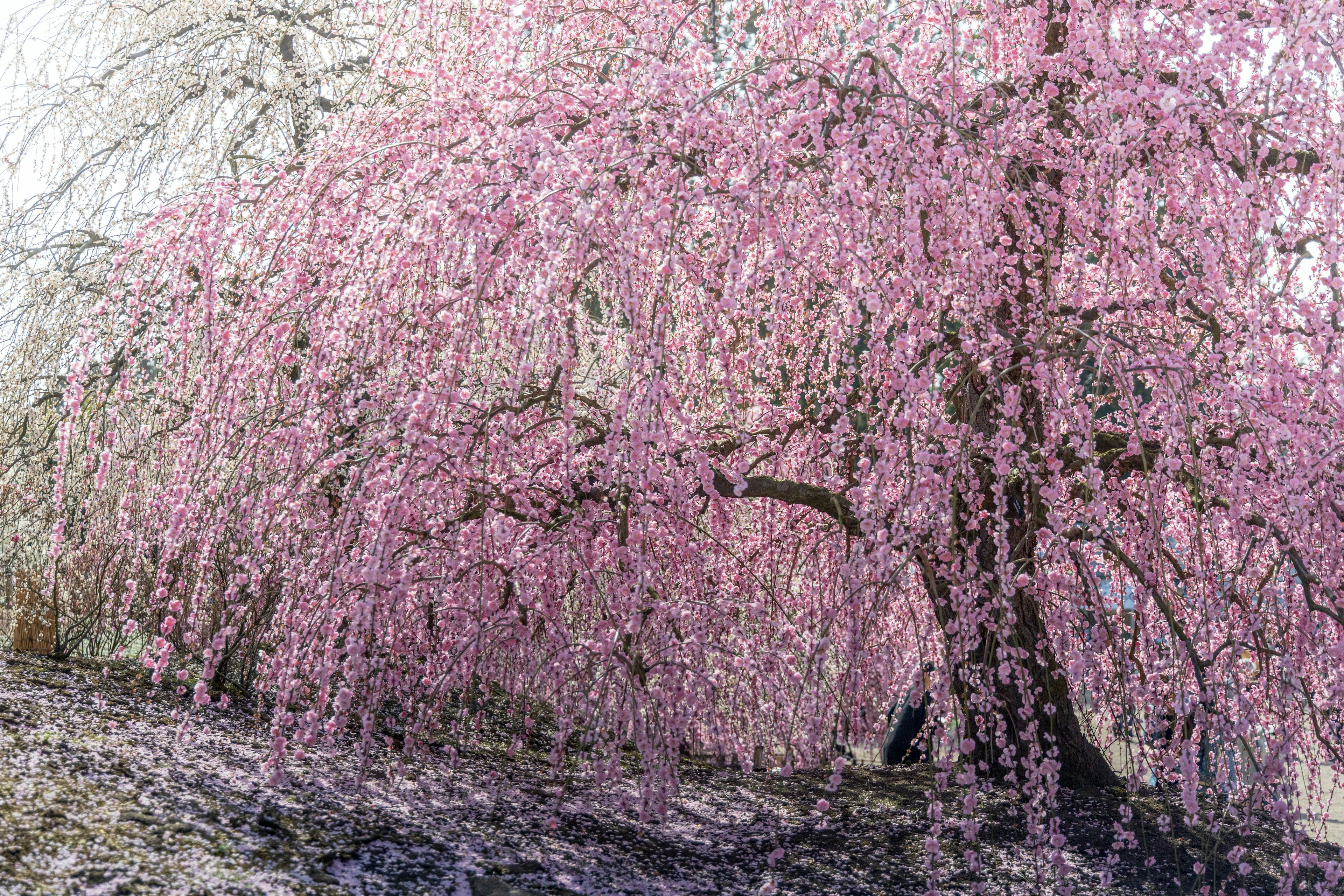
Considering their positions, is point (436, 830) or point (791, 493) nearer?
point (436, 830)

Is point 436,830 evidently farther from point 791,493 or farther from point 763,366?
point 763,366

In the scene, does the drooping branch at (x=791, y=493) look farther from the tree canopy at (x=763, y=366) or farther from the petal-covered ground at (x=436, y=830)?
the petal-covered ground at (x=436, y=830)

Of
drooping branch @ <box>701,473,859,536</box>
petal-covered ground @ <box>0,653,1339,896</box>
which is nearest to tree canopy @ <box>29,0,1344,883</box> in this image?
drooping branch @ <box>701,473,859,536</box>

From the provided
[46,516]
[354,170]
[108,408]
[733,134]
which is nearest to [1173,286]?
[733,134]

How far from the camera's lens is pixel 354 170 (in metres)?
3.98

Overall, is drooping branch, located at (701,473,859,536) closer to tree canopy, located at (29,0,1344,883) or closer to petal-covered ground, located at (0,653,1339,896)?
tree canopy, located at (29,0,1344,883)

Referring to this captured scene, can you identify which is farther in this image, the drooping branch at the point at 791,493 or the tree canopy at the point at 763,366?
the drooping branch at the point at 791,493

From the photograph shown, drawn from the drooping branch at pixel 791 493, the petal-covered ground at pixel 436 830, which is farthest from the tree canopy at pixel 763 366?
the petal-covered ground at pixel 436 830

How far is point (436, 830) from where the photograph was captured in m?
3.82

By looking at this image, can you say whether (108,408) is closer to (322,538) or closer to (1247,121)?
(322,538)

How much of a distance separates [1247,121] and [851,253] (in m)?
1.78

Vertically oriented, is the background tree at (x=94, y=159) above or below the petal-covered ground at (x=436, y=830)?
above

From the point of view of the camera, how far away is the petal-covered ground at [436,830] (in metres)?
3.13

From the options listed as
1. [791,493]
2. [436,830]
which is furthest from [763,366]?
[436,830]
